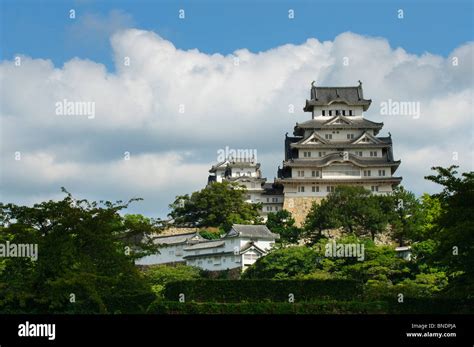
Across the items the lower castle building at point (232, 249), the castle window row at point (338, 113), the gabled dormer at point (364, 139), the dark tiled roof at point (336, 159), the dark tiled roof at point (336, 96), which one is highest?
the dark tiled roof at point (336, 96)

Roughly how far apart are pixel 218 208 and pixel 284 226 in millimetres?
5551

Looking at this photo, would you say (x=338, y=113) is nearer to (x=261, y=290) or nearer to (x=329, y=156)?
(x=329, y=156)

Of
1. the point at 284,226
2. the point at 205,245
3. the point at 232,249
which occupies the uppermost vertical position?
the point at 284,226

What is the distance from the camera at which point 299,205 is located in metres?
67.7

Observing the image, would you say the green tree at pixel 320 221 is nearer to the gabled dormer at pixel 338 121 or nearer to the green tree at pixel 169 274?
the green tree at pixel 169 274

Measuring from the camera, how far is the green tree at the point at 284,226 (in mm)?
58062

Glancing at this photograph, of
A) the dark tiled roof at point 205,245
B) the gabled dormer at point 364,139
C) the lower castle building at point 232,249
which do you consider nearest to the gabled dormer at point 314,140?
the gabled dormer at point 364,139

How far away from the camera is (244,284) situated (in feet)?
119

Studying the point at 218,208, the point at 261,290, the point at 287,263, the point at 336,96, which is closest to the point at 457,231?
the point at 261,290

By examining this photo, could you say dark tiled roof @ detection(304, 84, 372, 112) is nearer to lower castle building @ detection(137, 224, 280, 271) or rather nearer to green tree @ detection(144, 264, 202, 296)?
lower castle building @ detection(137, 224, 280, 271)

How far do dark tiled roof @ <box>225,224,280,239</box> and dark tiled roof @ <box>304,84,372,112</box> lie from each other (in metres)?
17.8

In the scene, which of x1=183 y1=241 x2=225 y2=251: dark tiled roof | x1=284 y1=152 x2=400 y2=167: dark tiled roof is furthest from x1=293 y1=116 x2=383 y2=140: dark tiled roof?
x1=183 y1=241 x2=225 y2=251: dark tiled roof

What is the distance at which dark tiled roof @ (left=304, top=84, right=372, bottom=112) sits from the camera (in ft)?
237

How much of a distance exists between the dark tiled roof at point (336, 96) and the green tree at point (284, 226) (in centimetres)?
1145
